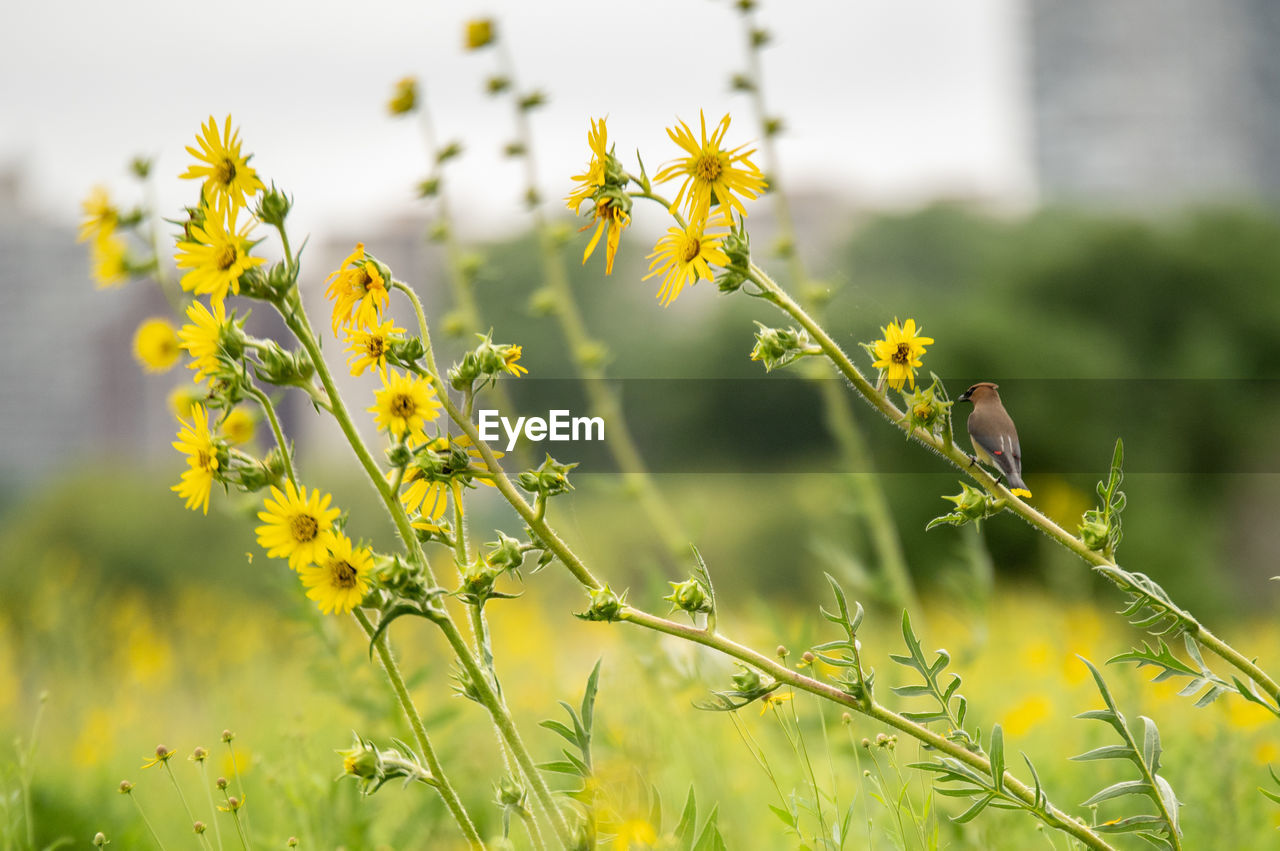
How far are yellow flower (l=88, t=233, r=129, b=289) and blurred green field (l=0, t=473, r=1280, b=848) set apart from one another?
47cm

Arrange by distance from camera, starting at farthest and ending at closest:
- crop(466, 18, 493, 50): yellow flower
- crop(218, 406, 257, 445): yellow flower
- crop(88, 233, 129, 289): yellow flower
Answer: crop(466, 18, 493, 50): yellow flower
crop(88, 233, 129, 289): yellow flower
crop(218, 406, 257, 445): yellow flower

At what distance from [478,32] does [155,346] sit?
0.90 m

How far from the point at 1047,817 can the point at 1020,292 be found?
901 cm

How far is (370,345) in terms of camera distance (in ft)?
3.04

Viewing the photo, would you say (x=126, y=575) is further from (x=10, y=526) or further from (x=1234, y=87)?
(x=1234, y=87)

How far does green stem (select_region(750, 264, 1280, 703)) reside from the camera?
920 millimetres

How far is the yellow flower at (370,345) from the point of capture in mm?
923

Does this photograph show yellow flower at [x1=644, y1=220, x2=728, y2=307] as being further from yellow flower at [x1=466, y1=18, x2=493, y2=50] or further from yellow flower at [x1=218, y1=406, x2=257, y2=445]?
yellow flower at [x1=466, y1=18, x2=493, y2=50]

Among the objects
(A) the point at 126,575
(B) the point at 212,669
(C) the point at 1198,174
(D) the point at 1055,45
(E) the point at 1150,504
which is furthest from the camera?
(D) the point at 1055,45

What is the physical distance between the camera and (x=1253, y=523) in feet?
26.9

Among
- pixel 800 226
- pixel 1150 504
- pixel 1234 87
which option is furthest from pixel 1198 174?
pixel 1150 504

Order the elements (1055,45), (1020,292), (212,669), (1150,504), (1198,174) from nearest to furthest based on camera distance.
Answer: (212,669) < (1150,504) < (1020,292) < (1198,174) < (1055,45)

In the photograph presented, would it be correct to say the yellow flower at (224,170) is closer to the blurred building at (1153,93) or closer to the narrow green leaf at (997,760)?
the narrow green leaf at (997,760)

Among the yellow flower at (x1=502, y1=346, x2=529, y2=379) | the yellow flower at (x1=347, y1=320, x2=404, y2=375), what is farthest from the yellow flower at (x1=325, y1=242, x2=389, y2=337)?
the yellow flower at (x1=502, y1=346, x2=529, y2=379)
